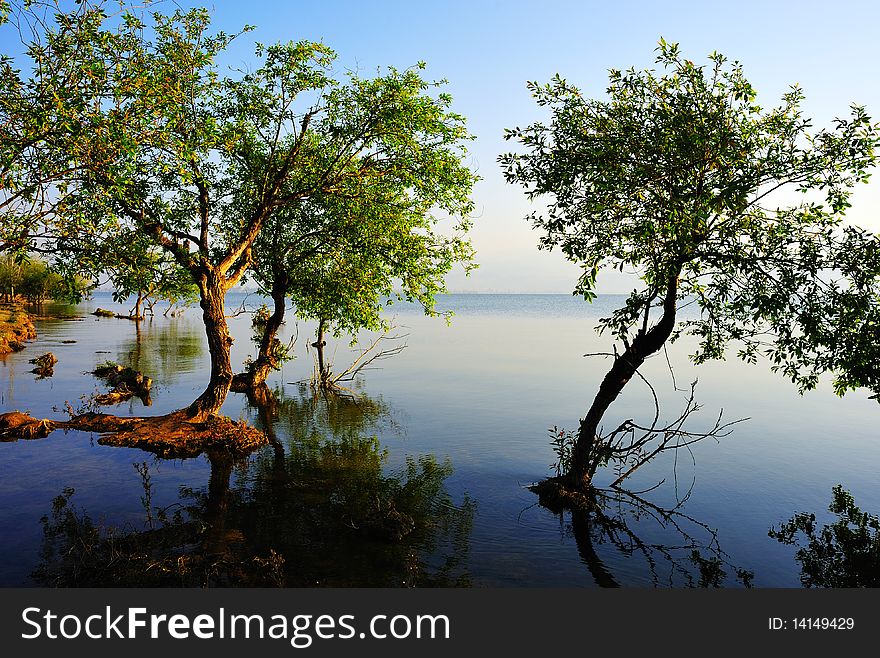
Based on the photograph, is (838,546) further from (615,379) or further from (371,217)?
(371,217)

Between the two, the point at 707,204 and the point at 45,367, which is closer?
the point at 707,204

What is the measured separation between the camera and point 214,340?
2172 cm

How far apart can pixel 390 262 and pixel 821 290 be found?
57.0 feet

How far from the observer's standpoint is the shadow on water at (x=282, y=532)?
11477mm

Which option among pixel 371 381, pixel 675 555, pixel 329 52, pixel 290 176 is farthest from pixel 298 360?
pixel 675 555

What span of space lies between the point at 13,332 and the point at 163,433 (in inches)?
1935

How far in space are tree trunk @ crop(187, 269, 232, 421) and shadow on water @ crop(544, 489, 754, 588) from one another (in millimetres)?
12666

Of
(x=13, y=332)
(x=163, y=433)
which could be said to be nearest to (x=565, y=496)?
(x=163, y=433)

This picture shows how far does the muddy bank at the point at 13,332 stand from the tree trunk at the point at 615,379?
4710 centimetres

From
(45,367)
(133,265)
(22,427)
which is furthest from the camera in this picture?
(45,367)

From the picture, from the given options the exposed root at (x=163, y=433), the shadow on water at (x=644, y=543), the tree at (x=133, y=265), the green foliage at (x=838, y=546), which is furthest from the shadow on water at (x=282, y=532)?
the green foliage at (x=838, y=546)

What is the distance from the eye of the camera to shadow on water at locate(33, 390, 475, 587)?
11.5 m

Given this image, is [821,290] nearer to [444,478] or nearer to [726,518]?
[726,518]

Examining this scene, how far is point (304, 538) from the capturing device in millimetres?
13477
